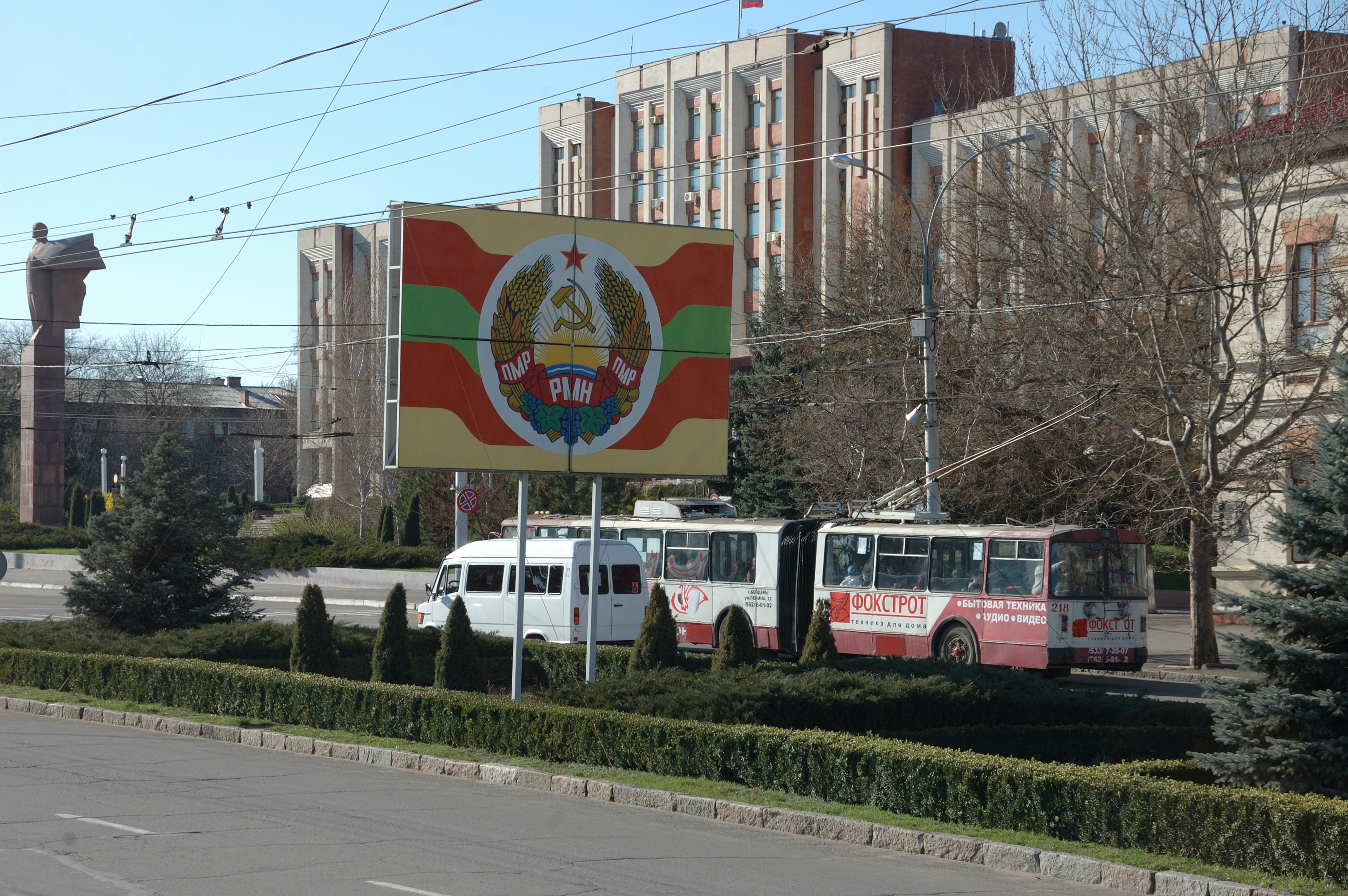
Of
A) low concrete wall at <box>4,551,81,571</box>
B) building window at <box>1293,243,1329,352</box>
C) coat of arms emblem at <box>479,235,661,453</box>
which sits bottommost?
low concrete wall at <box>4,551,81,571</box>

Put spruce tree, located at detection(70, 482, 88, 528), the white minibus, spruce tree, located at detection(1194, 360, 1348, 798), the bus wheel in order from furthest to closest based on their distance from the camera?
1. spruce tree, located at detection(70, 482, 88, 528)
2. the white minibus
3. the bus wheel
4. spruce tree, located at detection(1194, 360, 1348, 798)

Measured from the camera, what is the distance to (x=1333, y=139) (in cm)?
2491

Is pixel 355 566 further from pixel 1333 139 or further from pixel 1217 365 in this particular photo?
pixel 1333 139

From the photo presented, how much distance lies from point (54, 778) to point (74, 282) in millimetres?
48704

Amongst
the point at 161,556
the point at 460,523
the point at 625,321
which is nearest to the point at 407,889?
the point at 625,321

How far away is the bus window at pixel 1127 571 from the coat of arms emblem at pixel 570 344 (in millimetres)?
9427

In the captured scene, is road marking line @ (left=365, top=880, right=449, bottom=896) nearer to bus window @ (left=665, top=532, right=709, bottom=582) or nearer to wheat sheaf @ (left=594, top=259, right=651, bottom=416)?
wheat sheaf @ (left=594, top=259, right=651, bottom=416)

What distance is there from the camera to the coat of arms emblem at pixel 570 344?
17.3m

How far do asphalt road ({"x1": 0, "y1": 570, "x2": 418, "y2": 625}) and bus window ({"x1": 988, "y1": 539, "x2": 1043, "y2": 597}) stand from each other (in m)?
16.3

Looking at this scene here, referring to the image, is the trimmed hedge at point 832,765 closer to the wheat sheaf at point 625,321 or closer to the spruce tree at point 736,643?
the spruce tree at point 736,643

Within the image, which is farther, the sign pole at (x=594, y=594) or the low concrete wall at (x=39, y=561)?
the low concrete wall at (x=39, y=561)

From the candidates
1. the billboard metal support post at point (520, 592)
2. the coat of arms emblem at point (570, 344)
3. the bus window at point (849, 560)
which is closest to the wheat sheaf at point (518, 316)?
the coat of arms emblem at point (570, 344)

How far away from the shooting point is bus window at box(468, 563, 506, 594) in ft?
82.2

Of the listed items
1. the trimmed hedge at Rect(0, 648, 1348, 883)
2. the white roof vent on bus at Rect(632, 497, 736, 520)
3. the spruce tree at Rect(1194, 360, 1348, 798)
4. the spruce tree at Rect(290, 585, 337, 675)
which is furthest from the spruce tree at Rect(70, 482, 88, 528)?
the spruce tree at Rect(1194, 360, 1348, 798)
